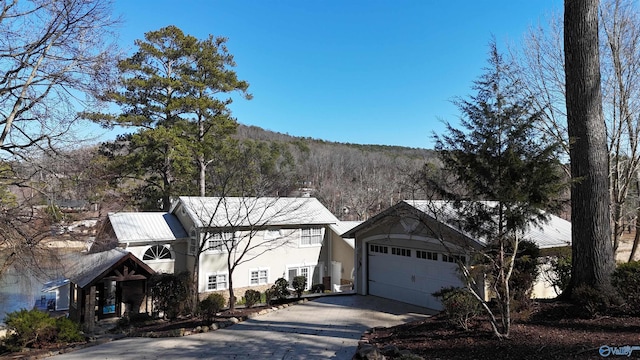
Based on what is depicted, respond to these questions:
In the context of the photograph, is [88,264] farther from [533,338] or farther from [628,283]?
[628,283]

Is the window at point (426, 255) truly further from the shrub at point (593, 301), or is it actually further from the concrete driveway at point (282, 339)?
the shrub at point (593, 301)

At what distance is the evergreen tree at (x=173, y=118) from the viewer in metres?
25.6

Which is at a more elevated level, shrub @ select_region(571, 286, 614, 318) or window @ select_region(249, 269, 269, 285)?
shrub @ select_region(571, 286, 614, 318)

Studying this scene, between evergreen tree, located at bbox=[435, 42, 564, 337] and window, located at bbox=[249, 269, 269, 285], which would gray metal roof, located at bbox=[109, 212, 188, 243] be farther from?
evergreen tree, located at bbox=[435, 42, 564, 337]

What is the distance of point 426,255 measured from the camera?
46.1ft

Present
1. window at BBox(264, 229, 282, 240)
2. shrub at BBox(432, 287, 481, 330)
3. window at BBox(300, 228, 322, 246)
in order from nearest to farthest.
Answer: shrub at BBox(432, 287, 481, 330), window at BBox(264, 229, 282, 240), window at BBox(300, 228, 322, 246)

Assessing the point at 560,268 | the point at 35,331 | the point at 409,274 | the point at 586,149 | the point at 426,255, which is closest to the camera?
the point at 586,149

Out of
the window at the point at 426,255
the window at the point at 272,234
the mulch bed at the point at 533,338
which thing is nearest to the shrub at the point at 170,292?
the window at the point at 272,234

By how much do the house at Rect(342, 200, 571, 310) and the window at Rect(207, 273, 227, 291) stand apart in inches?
323

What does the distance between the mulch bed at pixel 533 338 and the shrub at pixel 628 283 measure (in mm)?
591

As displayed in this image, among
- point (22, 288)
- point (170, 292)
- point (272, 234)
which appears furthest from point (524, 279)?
point (22, 288)

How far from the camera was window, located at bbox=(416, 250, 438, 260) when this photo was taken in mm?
13779

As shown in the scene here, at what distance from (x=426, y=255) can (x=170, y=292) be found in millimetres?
10370

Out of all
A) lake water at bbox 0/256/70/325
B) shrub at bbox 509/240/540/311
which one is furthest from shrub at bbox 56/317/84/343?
shrub at bbox 509/240/540/311
